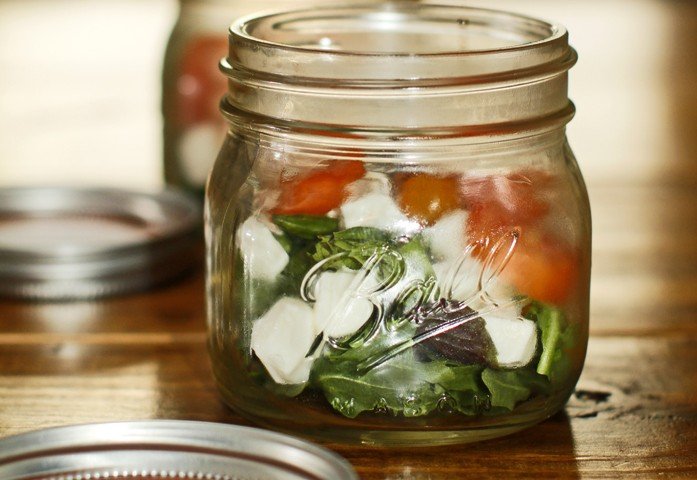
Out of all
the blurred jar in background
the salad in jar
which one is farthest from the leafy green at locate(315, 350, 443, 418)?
the blurred jar in background

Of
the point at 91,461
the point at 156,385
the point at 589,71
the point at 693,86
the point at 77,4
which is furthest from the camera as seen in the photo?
the point at 77,4

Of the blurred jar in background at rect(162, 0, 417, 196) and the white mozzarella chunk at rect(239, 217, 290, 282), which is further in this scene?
the blurred jar in background at rect(162, 0, 417, 196)

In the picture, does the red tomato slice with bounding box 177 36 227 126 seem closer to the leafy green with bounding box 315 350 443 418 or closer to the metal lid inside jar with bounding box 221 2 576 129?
the metal lid inside jar with bounding box 221 2 576 129

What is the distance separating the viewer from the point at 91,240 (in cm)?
102

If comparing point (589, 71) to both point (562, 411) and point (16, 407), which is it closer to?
point (562, 411)

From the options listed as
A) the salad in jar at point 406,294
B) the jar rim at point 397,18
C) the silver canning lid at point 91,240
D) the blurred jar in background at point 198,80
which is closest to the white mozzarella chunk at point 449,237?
the salad in jar at point 406,294

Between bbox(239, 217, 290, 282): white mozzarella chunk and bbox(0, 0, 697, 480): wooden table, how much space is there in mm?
102

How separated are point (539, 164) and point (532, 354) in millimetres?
109

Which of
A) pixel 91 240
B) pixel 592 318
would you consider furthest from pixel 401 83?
pixel 91 240

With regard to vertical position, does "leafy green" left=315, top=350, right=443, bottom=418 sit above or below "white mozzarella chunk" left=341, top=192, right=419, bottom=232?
below

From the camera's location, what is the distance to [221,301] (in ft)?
2.30

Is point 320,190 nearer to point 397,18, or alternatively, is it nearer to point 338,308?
point 338,308

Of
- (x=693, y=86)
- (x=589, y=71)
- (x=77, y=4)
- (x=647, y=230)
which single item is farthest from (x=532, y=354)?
Result: (x=77, y=4)

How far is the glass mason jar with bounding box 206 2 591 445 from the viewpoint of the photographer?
2.07 ft
